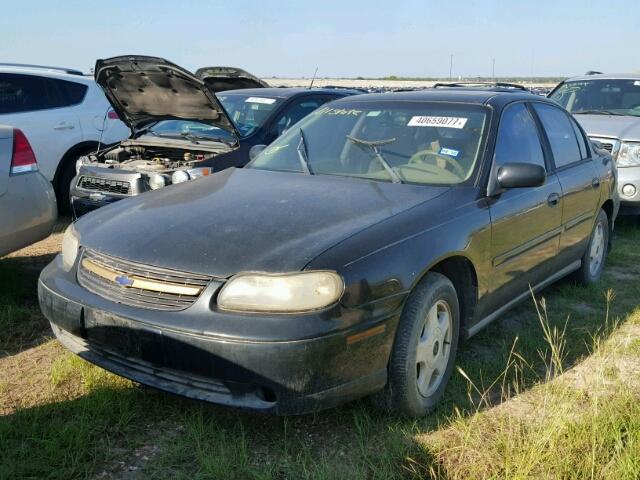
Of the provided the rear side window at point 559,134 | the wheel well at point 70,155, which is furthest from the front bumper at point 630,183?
the wheel well at point 70,155

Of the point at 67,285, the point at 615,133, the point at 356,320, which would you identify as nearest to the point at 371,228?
the point at 356,320

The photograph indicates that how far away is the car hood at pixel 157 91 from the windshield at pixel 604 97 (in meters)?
4.84

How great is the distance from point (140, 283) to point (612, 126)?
6.28 m

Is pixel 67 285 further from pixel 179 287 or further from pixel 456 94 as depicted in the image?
pixel 456 94

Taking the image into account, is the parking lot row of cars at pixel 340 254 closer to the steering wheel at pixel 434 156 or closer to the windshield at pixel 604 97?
the steering wheel at pixel 434 156

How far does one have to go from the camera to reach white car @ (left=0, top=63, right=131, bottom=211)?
703cm

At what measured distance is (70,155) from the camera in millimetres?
7438

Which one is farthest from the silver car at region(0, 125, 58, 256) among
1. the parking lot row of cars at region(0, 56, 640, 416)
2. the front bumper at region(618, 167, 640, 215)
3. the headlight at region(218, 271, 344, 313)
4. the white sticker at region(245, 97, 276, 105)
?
the front bumper at region(618, 167, 640, 215)

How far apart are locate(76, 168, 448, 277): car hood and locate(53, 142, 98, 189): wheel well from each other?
13.5 feet

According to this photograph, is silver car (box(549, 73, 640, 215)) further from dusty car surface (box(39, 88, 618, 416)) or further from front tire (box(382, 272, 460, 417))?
front tire (box(382, 272, 460, 417))

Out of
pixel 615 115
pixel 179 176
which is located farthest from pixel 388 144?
pixel 615 115

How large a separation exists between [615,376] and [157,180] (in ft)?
12.6

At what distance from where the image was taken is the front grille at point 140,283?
8.63ft

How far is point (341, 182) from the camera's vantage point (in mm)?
Result: 3570
